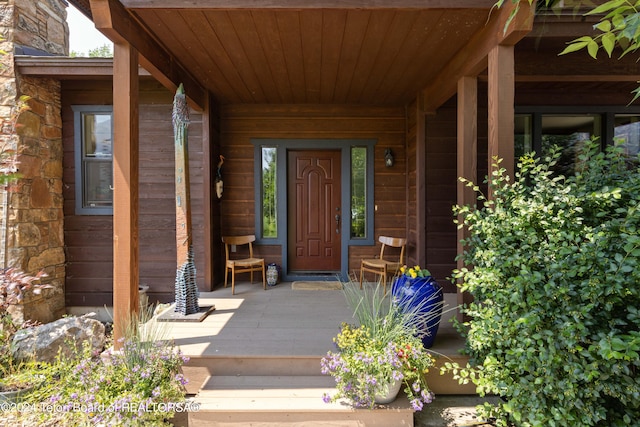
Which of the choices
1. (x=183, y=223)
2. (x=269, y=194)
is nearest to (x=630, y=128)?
(x=269, y=194)

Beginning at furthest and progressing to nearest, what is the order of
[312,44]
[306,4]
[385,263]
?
[385,263]
[312,44]
[306,4]

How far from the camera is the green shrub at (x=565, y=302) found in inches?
66.2

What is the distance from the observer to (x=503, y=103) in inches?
98.0

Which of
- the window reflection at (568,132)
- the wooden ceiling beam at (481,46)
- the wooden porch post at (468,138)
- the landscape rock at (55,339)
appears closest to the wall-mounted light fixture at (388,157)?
the wooden ceiling beam at (481,46)

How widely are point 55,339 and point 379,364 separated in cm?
289

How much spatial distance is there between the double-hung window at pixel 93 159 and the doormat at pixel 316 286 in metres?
→ 2.47

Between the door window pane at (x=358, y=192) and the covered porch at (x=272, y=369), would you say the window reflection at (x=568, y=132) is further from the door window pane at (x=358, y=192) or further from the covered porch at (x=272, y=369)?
the covered porch at (x=272, y=369)

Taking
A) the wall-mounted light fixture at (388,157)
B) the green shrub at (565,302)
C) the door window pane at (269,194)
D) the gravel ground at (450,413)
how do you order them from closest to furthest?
the green shrub at (565,302) < the gravel ground at (450,413) < the wall-mounted light fixture at (388,157) < the door window pane at (269,194)

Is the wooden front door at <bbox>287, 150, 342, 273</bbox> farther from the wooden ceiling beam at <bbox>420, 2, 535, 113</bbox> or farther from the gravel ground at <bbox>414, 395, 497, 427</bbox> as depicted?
the gravel ground at <bbox>414, 395, 497, 427</bbox>

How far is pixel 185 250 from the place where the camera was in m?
3.29

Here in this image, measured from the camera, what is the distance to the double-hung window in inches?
164

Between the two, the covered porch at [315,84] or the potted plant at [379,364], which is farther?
the covered porch at [315,84]

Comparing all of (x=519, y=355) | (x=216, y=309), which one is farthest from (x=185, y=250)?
(x=519, y=355)

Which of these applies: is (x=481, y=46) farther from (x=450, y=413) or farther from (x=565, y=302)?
(x=450, y=413)
